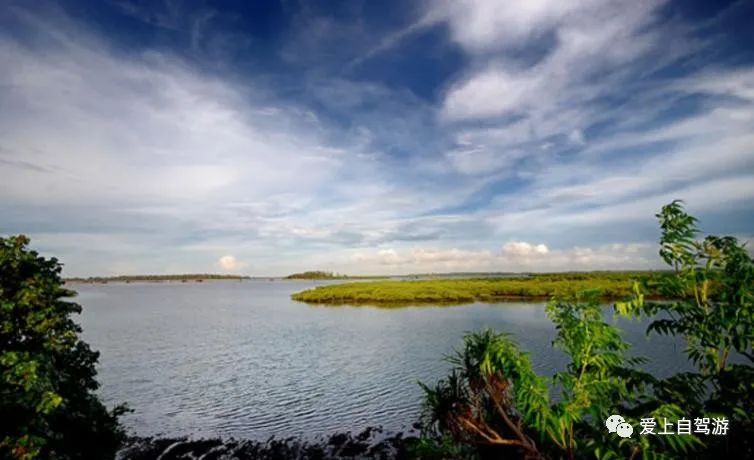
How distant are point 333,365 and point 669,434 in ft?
132

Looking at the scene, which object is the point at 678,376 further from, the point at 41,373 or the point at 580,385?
the point at 41,373

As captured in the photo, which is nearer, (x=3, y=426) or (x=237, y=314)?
(x=3, y=426)

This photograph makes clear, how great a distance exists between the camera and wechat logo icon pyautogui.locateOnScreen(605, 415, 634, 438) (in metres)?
6.66

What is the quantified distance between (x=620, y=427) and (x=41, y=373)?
15.1 metres

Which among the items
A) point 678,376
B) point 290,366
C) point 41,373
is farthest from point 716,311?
point 290,366

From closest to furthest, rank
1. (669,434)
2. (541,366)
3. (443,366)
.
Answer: (669,434) < (541,366) < (443,366)

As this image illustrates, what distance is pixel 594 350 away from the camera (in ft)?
26.6

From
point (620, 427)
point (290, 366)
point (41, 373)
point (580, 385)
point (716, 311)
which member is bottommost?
point (290, 366)

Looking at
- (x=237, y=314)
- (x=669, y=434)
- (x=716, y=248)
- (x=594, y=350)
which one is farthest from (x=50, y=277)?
(x=237, y=314)

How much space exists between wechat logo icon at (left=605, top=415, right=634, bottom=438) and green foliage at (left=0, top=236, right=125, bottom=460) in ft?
44.9

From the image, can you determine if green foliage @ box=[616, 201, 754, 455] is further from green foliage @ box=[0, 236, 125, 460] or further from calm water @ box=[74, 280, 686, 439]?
calm water @ box=[74, 280, 686, 439]

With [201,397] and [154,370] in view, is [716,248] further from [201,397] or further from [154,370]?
[154,370]

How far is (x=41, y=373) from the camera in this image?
12469mm

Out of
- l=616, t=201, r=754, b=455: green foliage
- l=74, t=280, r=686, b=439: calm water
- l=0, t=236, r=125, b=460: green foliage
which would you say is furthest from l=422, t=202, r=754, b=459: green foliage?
l=74, t=280, r=686, b=439: calm water
